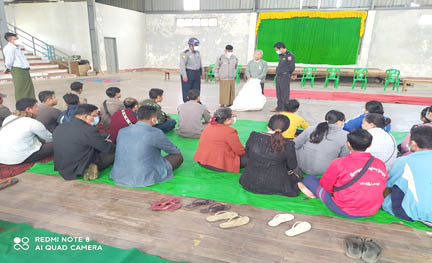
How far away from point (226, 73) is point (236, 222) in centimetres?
439

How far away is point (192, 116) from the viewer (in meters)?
3.76

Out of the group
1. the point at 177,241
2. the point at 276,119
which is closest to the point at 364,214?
the point at 276,119

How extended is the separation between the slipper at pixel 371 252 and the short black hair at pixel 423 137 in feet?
2.69

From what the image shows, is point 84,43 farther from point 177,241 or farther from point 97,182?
point 177,241

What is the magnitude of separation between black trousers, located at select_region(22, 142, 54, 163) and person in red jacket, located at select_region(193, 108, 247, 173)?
174 cm

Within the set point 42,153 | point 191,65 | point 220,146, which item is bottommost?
point 42,153

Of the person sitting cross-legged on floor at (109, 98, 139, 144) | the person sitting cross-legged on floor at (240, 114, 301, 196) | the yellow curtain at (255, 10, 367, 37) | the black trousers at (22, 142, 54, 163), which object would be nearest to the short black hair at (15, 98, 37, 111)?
the black trousers at (22, 142, 54, 163)

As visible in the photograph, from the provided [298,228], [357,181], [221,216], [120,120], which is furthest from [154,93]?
[357,181]

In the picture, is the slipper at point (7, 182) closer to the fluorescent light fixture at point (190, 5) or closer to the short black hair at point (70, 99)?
the short black hair at point (70, 99)

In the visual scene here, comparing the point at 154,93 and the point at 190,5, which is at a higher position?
the point at 190,5

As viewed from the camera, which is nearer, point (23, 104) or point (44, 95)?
point (23, 104)

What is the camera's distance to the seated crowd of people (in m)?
1.86

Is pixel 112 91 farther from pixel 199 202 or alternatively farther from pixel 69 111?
pixel 199 202

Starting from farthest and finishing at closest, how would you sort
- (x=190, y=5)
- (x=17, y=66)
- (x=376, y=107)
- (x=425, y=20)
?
(x=190, y=5) < (x=425, y=20) < (x=17, y=66) < (x=376, y=107)
